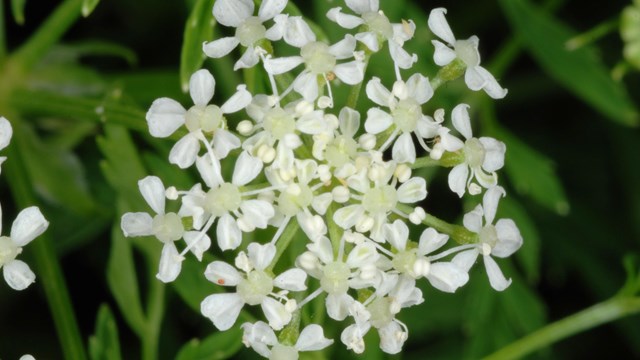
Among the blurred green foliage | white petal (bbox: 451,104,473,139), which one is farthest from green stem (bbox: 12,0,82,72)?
white petal (bbox: 451,104,473,139)

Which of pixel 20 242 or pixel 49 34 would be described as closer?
pixel 20 242

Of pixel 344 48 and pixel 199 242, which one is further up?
pixel 344 48

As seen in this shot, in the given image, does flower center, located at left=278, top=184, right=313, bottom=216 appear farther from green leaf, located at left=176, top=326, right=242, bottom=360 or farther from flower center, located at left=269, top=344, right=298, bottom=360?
green leaf, located at left=176, top=326, right=242, bottom=360

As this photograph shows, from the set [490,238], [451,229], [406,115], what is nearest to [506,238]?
[490,238]

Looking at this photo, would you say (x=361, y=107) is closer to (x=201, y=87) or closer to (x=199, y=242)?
(x=201, y=87)

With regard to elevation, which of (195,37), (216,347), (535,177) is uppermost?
(195,37)

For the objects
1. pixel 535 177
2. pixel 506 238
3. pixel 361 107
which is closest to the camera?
pixel 506 238

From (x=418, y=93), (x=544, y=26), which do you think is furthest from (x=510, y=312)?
(x=418, y=93)
